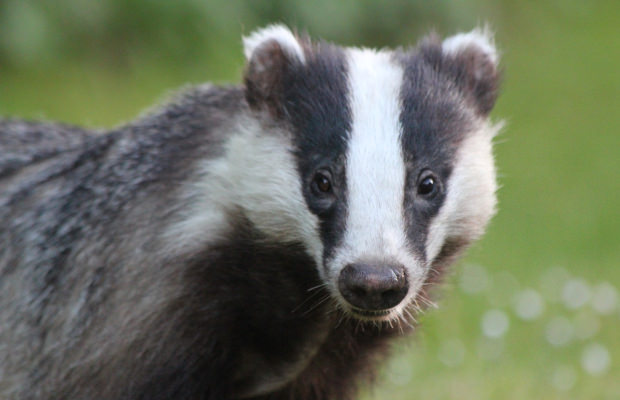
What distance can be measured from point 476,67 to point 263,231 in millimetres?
862

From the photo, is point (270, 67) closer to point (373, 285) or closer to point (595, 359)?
point (373, 285)

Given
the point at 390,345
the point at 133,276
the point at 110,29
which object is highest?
the point at 110,29

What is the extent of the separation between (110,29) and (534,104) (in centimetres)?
300

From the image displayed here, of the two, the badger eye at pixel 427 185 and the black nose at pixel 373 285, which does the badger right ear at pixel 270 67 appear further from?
the black nose at pixel 373 285

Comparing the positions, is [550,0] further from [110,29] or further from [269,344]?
[269,344]

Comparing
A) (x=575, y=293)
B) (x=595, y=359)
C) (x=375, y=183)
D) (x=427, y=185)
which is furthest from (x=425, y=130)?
(x=575, y=293)

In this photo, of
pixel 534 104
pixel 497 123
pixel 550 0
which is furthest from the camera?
pixel 550 0

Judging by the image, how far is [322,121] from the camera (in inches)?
129

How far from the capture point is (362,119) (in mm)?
3217

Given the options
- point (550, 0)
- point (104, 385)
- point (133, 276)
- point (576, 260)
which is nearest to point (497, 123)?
point (133, 276)

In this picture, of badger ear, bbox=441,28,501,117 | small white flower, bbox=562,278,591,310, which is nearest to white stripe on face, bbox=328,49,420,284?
badger ear, bbox=441,28,501,117

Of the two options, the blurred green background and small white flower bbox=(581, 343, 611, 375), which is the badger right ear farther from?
small white flower bbox=(581, 343, 611, 375)

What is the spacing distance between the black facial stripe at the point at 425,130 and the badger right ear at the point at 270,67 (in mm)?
322

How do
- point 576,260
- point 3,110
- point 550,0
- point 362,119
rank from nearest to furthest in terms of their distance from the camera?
point 362,119 < point 576,260 < point 3,110 < point 550,0
